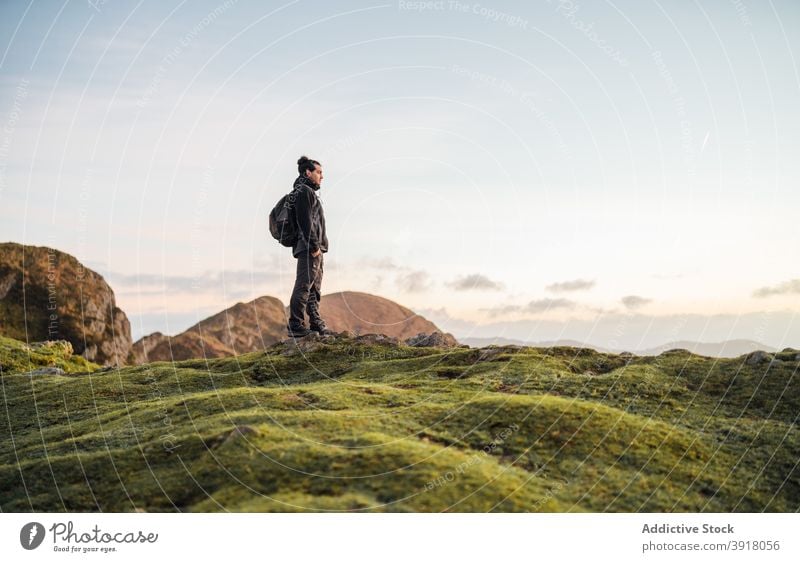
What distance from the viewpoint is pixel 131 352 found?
1683 inches

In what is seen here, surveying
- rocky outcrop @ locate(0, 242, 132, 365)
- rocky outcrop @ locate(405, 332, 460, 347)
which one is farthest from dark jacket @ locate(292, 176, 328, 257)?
rocky outcrop @ locate(0, 242, 132, 365)

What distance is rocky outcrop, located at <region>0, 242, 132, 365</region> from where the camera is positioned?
38375 mm

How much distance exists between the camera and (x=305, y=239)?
23.9 m

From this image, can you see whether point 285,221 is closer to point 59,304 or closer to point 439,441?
point 439,441

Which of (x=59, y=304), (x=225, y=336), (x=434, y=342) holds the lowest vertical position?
(x=434, y=342)

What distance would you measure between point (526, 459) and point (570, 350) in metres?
8.94

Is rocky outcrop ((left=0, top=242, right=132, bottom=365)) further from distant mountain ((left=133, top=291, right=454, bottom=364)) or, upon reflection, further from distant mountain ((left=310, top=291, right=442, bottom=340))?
distant mountain ((left=310, top=291, right=442, bottom=340))

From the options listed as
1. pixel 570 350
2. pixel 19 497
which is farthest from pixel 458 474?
pixel 570 350

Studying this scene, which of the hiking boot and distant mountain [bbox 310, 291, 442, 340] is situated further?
distant mountain [bbox 310, 291, 442, 340]

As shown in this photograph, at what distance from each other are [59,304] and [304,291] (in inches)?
861

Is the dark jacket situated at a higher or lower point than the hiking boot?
higher

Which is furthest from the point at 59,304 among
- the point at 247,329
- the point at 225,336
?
the point at 247,329

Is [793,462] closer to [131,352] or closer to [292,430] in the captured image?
[292,430]

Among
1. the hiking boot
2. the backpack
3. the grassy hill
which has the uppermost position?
the backpack
